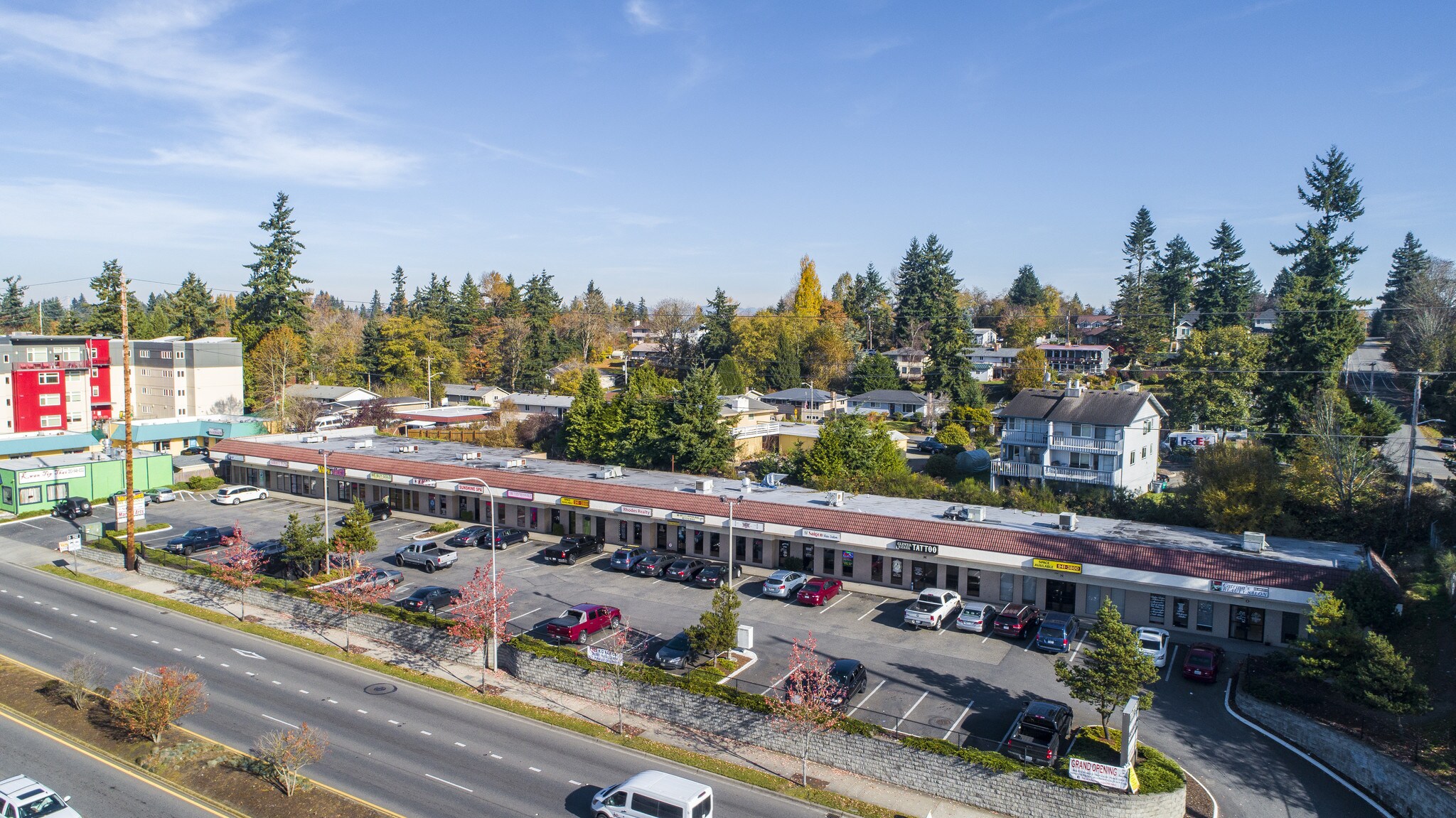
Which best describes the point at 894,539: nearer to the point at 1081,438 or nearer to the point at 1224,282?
the point at 1081,438

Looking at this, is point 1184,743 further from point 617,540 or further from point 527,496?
point 527,496

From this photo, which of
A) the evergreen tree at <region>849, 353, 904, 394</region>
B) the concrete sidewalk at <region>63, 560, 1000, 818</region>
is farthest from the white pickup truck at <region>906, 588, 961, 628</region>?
the evergreen tree at <region>849, 353, 904, 394</region>

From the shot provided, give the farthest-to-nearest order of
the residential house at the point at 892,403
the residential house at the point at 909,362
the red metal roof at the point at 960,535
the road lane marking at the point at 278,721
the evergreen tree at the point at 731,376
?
1. the residential house at the point at 909,362
2. the evergreen tree at the point at 731,376
3. the residential house at the point at 892,403
4. the red metal roof at the point at 960,535
5. the road lane marking at the point at 278,721

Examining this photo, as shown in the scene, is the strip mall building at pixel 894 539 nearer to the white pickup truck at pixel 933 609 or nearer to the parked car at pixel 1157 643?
the white pickup truck at pixel 933 609

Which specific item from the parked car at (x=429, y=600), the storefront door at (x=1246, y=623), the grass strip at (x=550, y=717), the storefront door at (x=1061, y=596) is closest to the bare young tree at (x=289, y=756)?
the grass strip at (x=550, y=717)

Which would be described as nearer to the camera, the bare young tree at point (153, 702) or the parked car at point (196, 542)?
the bare young tree at point (153, 702)

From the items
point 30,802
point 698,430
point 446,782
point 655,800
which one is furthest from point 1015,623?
point 30,802

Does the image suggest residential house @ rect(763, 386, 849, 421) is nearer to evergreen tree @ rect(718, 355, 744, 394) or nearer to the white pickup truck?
evergreen tree @ rect(718, 355, 744, 394)
